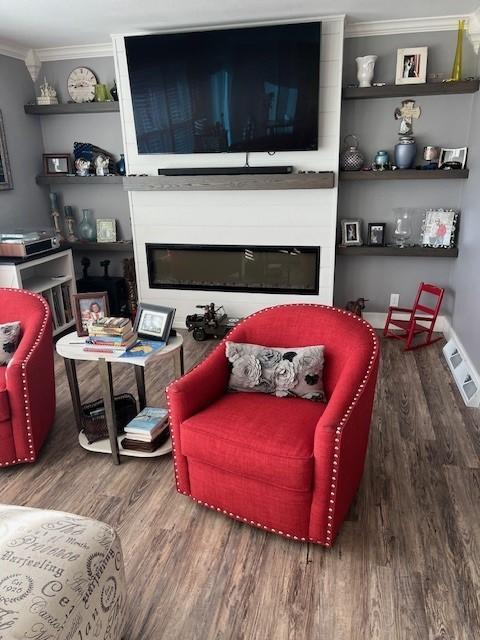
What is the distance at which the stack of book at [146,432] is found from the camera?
2404 mm

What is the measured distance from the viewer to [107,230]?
4551 millimetres

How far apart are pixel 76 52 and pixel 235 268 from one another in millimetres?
2326

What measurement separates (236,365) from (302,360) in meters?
0.31

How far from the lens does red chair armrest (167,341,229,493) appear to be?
1.98 meters

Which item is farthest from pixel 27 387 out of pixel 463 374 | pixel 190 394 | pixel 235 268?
pixel 463 374

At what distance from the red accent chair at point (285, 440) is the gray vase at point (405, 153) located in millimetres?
2058

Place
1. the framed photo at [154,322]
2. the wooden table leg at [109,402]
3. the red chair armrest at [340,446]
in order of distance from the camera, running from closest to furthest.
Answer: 1. the red chair armrest at [340,446]
2. the wooden table leg at [109,402]
3. the framed photo at [154,322]

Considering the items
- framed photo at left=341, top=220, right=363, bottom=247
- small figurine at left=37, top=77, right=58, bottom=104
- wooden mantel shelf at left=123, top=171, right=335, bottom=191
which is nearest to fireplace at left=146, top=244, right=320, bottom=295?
framed photo at left=341, top=220, right=363, bottom=247

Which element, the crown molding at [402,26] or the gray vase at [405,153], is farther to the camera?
the gray vase at [405,153]

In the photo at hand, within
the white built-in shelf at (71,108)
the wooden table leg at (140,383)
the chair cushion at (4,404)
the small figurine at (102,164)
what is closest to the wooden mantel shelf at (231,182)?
the small figurine at (102,164)

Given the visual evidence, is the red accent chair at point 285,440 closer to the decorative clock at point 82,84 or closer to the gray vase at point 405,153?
the gray vase at point 405,153

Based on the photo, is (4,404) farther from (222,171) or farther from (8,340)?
(222,171)

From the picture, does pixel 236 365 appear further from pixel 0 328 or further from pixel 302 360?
pixel 0 328

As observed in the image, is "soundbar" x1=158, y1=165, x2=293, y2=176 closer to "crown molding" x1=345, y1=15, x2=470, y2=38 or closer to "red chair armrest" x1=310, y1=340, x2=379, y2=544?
"crown molding" x1=345, y1=15, x2=470, y2=38
